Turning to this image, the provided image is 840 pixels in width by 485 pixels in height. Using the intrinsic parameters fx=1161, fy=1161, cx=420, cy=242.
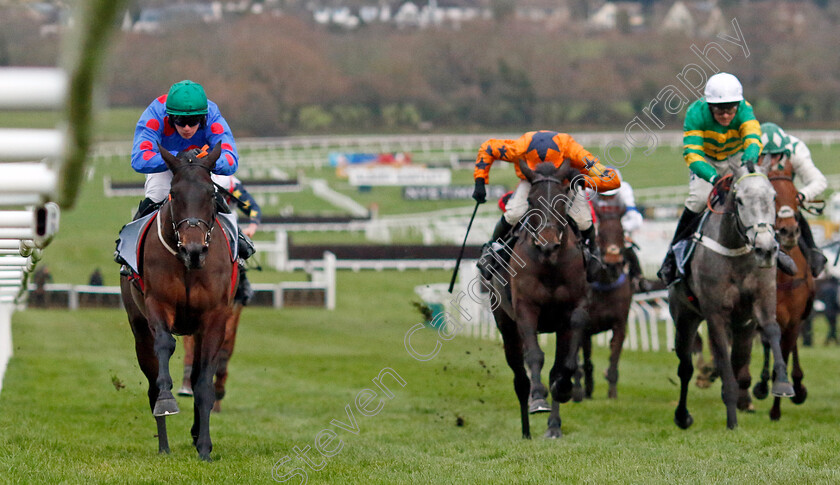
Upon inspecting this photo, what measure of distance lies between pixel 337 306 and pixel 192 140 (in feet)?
51.3

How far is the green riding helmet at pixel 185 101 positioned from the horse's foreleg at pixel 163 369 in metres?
1.23

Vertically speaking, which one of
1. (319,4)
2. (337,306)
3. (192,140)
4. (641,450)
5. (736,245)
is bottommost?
(337,306)

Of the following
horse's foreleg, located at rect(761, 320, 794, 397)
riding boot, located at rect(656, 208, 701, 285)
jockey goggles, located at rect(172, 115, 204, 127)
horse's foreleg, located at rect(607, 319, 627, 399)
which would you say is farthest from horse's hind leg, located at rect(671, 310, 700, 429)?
jockey goggles, located at rect(172, 115, 204, 127)

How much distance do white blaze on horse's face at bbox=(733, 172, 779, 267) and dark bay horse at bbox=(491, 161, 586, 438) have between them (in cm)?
102

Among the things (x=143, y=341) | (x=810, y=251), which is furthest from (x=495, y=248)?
(x=810, y=251)

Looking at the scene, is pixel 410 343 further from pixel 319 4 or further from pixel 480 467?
pixel 319 4

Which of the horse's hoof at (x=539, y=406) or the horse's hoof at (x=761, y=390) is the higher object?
the horse's hoof at (x=539, y=406)

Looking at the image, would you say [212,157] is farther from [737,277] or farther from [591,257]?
[737,277]

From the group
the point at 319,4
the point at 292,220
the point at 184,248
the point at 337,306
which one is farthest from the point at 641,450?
the point at 319,4

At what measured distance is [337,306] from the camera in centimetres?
2236

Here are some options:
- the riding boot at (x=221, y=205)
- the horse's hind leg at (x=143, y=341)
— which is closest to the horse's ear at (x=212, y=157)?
the riding boot at (x=221, y=205)

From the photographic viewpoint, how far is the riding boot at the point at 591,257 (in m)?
7.34

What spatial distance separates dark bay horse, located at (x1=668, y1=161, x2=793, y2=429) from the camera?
696cm

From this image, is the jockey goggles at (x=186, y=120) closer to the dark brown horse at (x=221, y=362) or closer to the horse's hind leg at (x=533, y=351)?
the horse's hind leg at (x=533, y=351)
